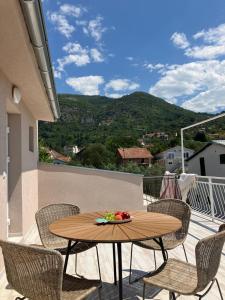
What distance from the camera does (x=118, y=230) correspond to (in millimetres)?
2473

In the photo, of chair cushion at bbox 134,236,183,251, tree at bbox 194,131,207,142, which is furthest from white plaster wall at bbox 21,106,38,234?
tree at bbox 194,131,207,142

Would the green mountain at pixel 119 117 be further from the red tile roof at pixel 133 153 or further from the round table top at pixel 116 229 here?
the round table top at pixel 116 229

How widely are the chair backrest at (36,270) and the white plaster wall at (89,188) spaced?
5.17 meters

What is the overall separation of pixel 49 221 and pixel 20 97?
2.22 metres

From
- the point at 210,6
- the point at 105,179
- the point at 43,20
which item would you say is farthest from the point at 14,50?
the point at 210,6

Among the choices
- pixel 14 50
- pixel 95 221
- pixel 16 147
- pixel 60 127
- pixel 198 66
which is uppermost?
pixel 198 66

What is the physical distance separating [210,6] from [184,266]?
10.2 meters

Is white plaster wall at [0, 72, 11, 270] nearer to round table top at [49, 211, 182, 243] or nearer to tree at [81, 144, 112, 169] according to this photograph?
round table top at [49, 211, 182, 243]

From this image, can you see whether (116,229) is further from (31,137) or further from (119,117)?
(119,117)

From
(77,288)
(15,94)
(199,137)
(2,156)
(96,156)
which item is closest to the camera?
(77,288)

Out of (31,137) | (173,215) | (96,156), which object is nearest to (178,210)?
(173,215)

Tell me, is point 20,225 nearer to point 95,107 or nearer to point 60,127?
point 60,127

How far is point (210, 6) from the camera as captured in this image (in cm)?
1032

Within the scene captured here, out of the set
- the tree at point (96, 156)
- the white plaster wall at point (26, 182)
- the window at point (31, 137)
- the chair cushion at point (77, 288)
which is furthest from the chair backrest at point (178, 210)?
the tree at point (96, 156)
